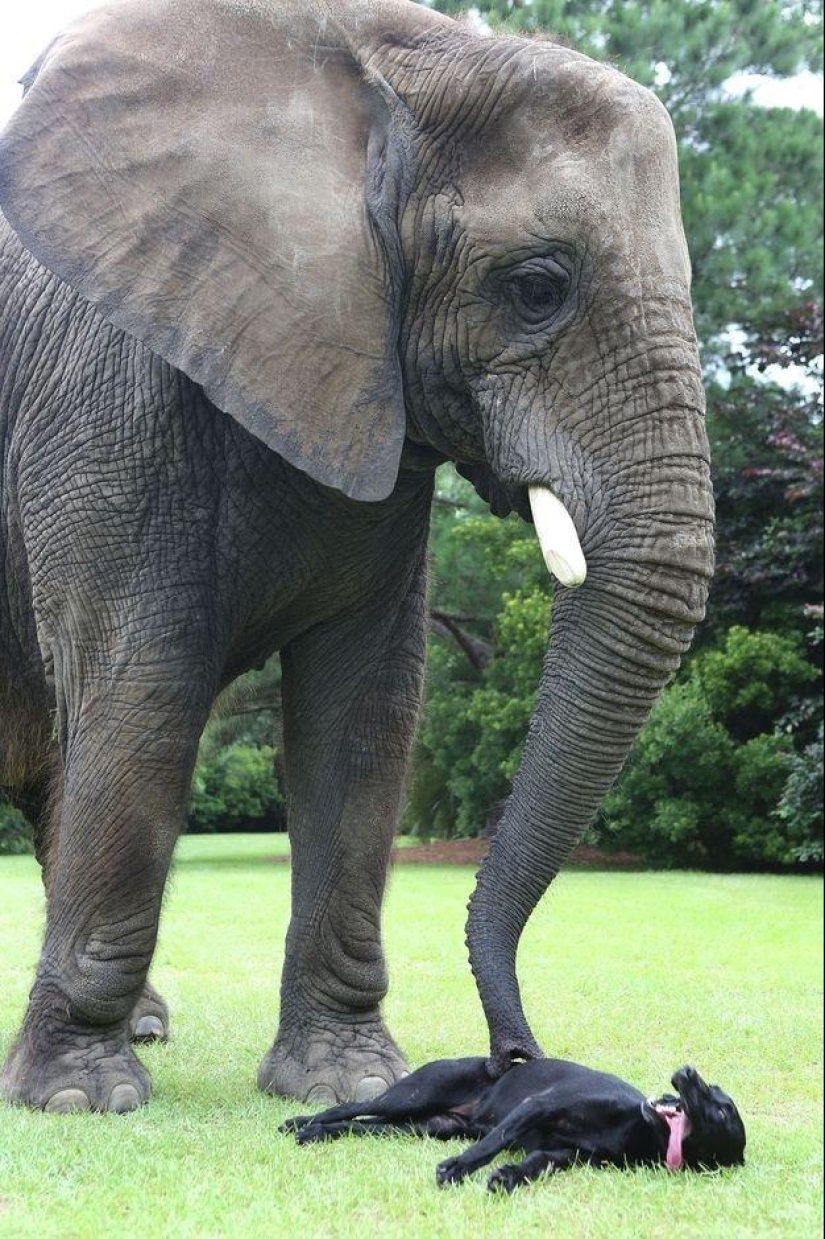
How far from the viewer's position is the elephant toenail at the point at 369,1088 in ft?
18.7

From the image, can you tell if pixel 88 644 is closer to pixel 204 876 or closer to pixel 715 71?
pixel 204 876

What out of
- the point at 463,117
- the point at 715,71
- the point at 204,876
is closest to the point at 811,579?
the point at 715,71

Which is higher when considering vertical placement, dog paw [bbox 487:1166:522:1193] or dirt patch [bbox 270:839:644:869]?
dirt patch [bbox 270:839:644:869]

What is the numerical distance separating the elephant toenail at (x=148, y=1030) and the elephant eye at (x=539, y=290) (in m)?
3.83

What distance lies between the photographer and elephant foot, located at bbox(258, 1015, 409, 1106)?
575cm

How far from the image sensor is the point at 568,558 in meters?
4.53

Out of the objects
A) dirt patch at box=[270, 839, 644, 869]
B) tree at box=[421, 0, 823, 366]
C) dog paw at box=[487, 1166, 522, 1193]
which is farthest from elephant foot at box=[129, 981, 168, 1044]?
tree at box=[421, 0, 823, 366]

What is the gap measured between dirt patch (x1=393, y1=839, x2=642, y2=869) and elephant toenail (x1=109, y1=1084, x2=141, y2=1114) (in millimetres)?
17440

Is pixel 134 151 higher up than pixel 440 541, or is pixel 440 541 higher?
pixel 440 541

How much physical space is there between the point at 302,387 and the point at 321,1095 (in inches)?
99.3

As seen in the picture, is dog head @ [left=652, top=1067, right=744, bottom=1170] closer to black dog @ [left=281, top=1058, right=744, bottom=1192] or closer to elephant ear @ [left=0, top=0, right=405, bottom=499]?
black dog @ [left=281, top=1058, right=744, bottom=1192]

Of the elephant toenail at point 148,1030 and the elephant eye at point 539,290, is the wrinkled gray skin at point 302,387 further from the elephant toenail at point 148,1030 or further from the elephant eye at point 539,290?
the elephant toenail at point 148,1030

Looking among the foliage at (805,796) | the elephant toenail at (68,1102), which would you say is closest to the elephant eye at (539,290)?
the elephant toenail at (68,1102)

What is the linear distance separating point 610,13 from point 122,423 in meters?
19.0
